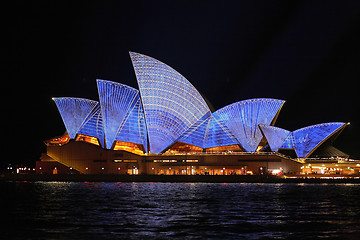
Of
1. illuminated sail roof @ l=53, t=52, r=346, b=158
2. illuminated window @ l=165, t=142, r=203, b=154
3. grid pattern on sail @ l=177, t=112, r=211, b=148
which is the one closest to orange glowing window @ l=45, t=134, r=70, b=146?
illuminated sail roof @ l=53, t=52, r=346, b=158

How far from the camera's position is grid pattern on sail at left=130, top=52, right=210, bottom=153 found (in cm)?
6900

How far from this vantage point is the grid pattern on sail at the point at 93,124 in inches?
3036

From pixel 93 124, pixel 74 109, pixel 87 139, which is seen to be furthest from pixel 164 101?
pixel 87 139

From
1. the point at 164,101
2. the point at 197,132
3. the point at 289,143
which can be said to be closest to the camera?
the point at 164,101

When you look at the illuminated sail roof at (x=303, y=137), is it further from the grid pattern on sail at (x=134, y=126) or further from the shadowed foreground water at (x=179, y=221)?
the shadowed foreground water at (x=179, y=221)

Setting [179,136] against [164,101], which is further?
[179,136]

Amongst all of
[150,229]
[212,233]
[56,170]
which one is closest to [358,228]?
[212,233]

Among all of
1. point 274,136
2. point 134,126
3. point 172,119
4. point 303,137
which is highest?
point 172,119

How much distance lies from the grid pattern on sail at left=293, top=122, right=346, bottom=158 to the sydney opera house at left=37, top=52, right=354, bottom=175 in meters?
0.18

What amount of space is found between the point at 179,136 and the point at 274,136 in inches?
706

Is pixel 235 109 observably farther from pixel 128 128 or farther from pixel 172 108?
pixel 128 128

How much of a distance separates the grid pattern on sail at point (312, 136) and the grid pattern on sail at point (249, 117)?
24.2 feet

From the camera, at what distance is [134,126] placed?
7712 centimetres

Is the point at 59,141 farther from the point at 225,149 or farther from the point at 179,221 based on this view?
the point at 179,221
